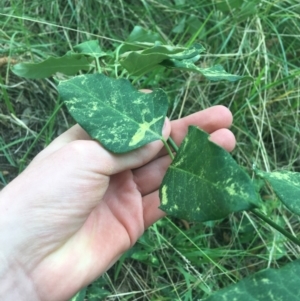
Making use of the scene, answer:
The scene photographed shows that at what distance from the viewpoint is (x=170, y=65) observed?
80 centimetres

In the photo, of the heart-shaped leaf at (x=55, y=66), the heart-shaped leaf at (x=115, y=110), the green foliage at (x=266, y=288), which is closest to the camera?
the green foliage at (x=266, y=288)

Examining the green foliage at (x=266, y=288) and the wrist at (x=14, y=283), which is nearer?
the green foliage at (x=266, y=288)

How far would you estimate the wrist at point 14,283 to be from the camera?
776 millimetres

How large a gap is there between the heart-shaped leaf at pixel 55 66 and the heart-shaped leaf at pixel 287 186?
1.30 feet

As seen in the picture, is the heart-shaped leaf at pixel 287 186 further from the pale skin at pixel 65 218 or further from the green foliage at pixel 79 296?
the green foliage at pixel 79 296

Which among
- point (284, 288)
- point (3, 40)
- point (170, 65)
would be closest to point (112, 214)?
point (170, 65)

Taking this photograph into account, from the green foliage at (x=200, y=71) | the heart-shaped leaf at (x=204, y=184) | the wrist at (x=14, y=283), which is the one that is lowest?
the wrist at (x=14, y=283)

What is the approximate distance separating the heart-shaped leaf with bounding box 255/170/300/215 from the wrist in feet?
1.49

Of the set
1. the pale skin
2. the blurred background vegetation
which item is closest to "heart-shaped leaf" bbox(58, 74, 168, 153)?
the pale skin

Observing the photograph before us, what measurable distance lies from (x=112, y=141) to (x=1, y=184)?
54 centimetres

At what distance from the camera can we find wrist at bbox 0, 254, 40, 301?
2.55 ft

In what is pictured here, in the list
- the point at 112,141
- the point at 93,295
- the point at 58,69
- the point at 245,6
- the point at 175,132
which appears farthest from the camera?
the point at 245,6

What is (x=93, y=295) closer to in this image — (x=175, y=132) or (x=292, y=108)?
(x=175, y=132)

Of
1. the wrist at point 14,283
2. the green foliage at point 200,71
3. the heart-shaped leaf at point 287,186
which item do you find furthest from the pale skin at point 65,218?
the heart-shaped leaf at point 287,186
